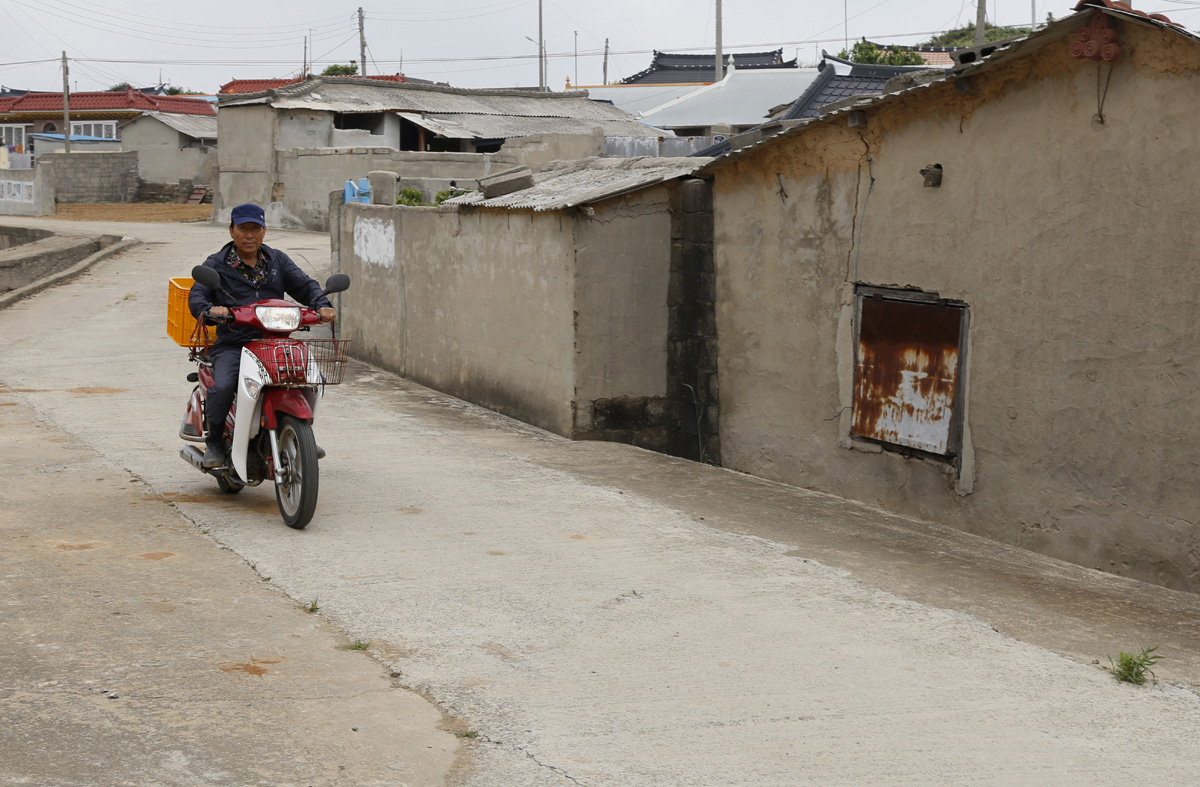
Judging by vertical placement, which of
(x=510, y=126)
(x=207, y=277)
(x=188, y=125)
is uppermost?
(x=188, y=125)

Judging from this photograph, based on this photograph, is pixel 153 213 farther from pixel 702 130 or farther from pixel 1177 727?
pixel 1177 727

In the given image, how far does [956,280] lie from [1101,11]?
5.95 feet

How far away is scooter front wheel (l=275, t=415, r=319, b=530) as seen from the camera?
20.9ft

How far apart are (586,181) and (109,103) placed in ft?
160

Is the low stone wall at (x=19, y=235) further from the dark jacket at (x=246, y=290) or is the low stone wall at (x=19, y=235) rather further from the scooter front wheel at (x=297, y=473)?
the scooter front wheel at (x=297, y=473)

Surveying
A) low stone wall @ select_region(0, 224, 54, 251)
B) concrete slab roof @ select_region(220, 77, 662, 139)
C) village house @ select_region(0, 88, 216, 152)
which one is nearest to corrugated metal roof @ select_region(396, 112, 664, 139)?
concrete slab roof @ select_region(220, 77, 662, 139)

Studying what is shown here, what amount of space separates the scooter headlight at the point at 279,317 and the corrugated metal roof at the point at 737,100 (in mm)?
29925

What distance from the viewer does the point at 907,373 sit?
7980 mm

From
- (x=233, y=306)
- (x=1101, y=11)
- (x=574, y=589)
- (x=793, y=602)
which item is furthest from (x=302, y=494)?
(x=1101, y=11)

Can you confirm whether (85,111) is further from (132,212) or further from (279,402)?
(279,402)

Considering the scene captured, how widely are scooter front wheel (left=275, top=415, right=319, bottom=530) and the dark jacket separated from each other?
685 mm

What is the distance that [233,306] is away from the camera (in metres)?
6.93

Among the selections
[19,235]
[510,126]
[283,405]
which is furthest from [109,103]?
[283,405]

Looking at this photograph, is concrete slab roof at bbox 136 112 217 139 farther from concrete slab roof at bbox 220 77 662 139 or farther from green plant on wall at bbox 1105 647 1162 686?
green plant on wall at bbox 1105 647 1162 686
